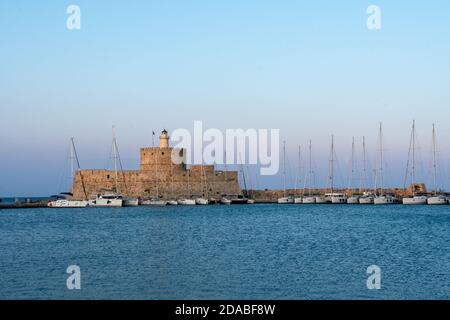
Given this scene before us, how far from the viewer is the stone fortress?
163 ft

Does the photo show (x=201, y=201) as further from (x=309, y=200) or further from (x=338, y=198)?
(x=338, y=198)

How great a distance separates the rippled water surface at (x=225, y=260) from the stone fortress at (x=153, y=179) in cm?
1839

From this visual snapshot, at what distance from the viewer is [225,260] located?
1755cm

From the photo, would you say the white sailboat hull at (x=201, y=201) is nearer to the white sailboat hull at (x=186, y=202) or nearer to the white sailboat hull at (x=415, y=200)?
the white sailboat hull at (x=186, y=202)

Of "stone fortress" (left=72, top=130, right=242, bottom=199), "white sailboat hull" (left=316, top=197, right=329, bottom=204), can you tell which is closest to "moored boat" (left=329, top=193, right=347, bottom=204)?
"white sailboat hull" (left=316, top=197, right=329, bottom=204)

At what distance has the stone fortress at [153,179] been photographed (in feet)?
163

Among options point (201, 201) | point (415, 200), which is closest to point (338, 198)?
point (415, 200)

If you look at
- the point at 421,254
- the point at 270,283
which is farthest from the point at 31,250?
the point at 421,254

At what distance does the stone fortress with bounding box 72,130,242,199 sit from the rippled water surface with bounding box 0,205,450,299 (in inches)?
724
